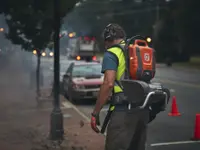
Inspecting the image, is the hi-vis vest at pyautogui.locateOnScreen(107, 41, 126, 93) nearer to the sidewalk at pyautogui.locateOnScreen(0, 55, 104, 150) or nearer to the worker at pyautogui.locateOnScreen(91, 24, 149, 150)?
the worker at pyautogui.locateOnScreen(91, 24, 149, 150)

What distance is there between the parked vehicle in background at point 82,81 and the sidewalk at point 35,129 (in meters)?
1.17

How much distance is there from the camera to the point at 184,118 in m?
11.7

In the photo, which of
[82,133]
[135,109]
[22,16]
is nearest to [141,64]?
[135,109]

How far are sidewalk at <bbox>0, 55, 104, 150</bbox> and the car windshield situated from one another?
2.12 m

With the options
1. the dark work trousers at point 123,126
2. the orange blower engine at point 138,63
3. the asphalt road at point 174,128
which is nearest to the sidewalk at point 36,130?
the asphalt road at point 174,128

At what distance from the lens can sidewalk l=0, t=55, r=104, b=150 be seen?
26.3 ft

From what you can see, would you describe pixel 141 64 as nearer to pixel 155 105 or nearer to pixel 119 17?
pixel 155 105

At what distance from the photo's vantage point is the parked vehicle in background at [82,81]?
15231mm

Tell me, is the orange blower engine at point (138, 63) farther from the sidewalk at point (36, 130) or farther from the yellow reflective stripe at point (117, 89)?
the sidewalk at point (36, 130)

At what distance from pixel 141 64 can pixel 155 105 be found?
56cm

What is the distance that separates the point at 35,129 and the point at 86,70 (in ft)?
24.1

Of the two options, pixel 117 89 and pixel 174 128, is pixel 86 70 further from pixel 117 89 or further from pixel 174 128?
pixel 117 89

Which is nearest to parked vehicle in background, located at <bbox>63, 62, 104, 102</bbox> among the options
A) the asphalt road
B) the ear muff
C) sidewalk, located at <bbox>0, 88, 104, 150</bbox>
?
the asphalt road

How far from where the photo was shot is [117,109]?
15.4ft
